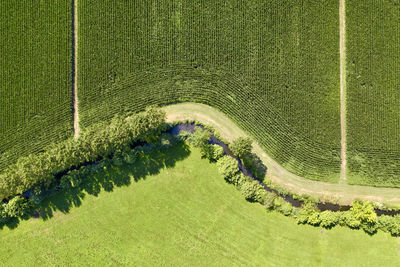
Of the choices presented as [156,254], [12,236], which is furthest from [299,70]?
[12,236]

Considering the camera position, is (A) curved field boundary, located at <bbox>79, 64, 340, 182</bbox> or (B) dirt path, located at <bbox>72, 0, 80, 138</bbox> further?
(A) curved field boundary, located at <bbox>79, 64, 340, 182</bbox>

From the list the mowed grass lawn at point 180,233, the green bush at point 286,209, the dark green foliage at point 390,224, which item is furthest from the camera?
the green bush at point 286,209

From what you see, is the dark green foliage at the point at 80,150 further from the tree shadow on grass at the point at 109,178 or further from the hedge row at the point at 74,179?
the tree shadow on grass at the point at 109,178

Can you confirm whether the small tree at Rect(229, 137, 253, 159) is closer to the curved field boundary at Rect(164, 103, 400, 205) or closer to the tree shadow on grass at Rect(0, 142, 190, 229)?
the curved field boundary at Rect(164, 103, 400, 205)

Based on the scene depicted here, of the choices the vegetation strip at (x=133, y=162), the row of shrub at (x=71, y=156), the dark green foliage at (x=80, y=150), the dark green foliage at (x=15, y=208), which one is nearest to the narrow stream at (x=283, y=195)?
the vegetation strip at (x=133, y=162)

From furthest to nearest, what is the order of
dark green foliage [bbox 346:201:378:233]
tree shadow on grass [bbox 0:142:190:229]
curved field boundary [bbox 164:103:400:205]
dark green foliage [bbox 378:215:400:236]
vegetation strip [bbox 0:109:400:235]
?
curved field boundary [bbox 164:103:400:205]
dark green foliage [bbox 378:215:400:236]
dark green foliage [bbox 346:201:378:233]
tree shadow on grass [bbox 0:142:190:229]
vegetation strip [bbox 0:109:400:235]

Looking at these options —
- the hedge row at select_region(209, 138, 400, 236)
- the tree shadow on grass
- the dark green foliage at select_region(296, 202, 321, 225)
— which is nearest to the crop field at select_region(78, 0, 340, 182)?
the dark green foliage at select_region(296, 202, 321, 225)

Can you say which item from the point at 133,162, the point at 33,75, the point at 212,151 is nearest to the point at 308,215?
the point at 212,151
